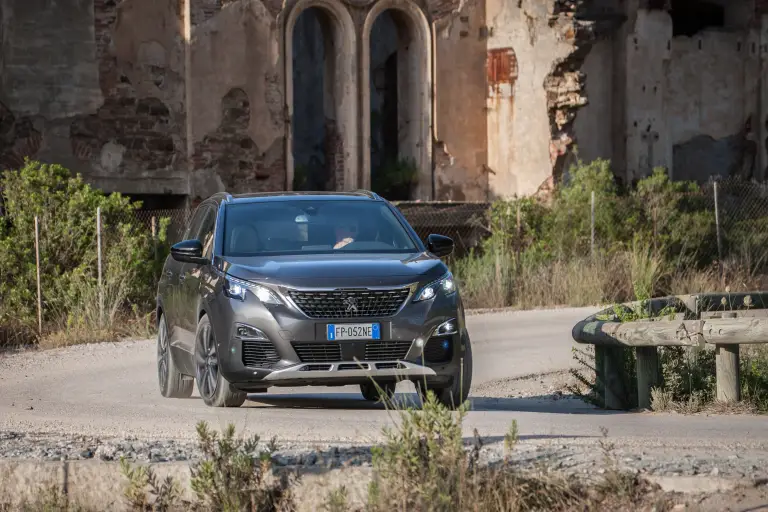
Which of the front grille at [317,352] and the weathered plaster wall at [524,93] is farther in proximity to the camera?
the weathered plaster wall at [524,93]

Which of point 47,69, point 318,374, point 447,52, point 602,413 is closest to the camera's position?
point 318,374

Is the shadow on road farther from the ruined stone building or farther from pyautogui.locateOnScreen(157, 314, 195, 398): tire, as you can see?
the ruined stone building

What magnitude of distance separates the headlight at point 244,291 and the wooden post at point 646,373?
3.27m

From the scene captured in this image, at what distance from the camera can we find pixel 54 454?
8.57 meters

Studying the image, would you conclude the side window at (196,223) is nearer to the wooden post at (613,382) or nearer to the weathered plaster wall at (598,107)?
the wooden post at (613,382)

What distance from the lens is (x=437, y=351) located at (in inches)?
433

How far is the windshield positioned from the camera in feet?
38.8

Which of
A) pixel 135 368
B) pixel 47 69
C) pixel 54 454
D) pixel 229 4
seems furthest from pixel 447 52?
pixel 54 454

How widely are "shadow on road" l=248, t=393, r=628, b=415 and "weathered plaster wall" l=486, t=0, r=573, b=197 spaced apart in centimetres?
1560

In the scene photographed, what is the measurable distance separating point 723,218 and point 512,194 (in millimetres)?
4371

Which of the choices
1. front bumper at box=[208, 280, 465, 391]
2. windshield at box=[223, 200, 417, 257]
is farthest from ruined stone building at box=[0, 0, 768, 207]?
front bumper at box=[208, 280, 465, 391]

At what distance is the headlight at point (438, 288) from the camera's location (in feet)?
35.9

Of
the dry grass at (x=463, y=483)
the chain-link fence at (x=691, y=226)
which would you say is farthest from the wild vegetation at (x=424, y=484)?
the chain-link fence at (x=691, y=226)

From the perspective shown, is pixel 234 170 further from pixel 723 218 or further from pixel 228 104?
pixel 723 218
